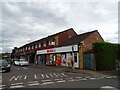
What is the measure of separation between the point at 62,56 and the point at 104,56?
28.5 ft

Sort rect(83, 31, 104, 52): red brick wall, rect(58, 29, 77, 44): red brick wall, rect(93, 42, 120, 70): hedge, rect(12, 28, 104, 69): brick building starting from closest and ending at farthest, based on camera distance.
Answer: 1. rect(93, 42, 120, 70): hedge
2. rect(12, 28, 104, 69): brick building
3. rect(83, 31, 104, 52): red brick wall
4. rect(58, 29, 77, 44): red brick wall

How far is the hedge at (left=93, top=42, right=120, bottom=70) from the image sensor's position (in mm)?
16859

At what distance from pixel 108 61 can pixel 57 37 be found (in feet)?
49.2

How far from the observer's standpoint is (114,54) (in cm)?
1831

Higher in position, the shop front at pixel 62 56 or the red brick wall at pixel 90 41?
the red brick wall at pixel 90 41

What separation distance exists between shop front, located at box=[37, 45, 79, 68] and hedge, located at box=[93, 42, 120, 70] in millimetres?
3687

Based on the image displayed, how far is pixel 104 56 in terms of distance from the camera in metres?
17.1

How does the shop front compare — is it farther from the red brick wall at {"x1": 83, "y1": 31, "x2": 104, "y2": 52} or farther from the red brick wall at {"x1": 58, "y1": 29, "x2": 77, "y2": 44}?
the red brick wall at {"x1": 58, "y1": 29, "x2": 77, "y2": 44}

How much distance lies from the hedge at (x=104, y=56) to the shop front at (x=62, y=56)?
369cm

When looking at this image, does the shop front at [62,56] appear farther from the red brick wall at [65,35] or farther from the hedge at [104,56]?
the red brick wall at [65,35]

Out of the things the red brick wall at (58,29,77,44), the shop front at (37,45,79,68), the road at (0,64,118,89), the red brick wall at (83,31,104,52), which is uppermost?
the red brick wall at (58,29,77,44)

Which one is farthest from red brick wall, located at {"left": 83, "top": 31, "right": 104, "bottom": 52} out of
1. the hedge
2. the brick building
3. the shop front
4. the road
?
the road

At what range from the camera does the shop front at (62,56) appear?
2075 cm

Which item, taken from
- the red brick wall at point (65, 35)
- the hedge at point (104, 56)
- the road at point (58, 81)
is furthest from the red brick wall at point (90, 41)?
the road at point (58, 81)
